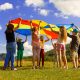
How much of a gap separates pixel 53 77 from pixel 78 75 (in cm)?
97

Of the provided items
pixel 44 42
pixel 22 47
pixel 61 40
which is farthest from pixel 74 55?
pixel 22 47

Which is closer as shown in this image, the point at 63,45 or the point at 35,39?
the point at 63,45

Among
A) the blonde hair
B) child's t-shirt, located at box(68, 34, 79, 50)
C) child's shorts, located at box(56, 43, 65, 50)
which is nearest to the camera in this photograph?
the blonde hair

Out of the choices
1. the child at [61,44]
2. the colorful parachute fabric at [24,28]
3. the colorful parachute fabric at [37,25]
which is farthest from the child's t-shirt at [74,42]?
Result: the colorful parachute fabric at [24,28]

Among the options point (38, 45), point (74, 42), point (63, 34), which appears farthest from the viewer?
point (74, 42)

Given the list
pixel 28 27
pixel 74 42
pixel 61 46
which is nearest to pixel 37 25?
pixel 28 27

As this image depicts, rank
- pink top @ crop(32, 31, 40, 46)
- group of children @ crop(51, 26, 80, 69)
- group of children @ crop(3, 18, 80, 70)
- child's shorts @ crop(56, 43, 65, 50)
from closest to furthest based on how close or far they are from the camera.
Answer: group of children @ crop(3, 18, 80, 70) → group of children @ crop(51, 26, 80, 69) → child's shorts @ crop(56, 43, 65, 50) → pink top @ crop(32, 31, 40, 46)

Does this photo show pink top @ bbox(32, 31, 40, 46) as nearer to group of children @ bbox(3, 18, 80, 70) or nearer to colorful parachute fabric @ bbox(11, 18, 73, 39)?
group of children @ bbox(3, 18, 80, 70)

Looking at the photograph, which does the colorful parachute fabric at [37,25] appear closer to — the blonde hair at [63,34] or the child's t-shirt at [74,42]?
the child's t-shirt at [74,42]

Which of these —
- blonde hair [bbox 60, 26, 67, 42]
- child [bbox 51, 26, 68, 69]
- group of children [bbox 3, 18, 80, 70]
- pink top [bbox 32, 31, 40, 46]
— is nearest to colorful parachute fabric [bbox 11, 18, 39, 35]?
group of children [bbox 3, 18, 80, 70]

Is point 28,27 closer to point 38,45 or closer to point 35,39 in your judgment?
point 35,39

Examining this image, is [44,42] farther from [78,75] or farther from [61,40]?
[78,75]

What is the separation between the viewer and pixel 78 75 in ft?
37.4

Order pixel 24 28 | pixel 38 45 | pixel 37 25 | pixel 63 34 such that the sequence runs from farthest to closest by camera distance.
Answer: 1. pixel 24 28
2. pixel 37 25
3. pixel 38 45
4. pixel 63 34
